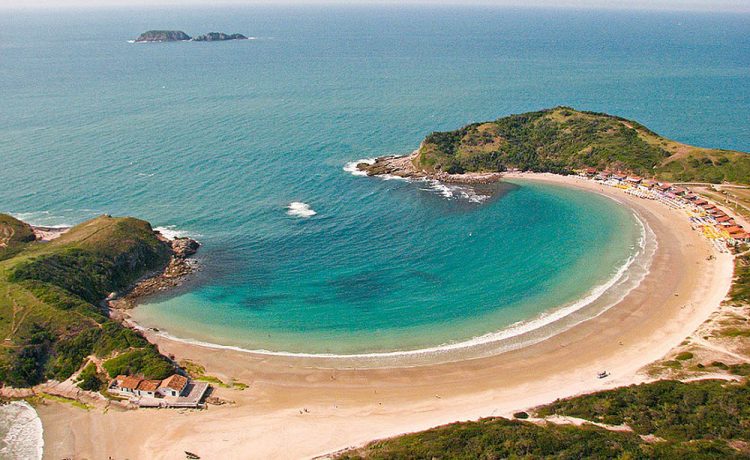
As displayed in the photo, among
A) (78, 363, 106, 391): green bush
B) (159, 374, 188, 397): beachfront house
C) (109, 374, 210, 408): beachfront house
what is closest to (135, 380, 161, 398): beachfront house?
(109, 374, 210, 408): beachfront house

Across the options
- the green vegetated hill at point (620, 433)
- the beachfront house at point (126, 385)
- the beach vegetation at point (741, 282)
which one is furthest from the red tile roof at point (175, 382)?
the beach vegetation at point (741, 282)

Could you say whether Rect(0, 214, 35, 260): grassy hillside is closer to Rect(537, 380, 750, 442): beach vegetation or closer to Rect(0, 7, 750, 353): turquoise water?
Rect(0, 7, 750, 353): turquoise water

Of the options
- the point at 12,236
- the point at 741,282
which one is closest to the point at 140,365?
the point at 12,236

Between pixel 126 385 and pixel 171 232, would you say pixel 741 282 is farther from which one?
pixel 171 232

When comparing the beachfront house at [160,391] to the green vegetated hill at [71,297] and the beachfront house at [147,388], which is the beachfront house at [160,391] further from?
the green vegetated hill at [71,297]

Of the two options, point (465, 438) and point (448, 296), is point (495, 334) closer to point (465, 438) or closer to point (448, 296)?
point (448, 296)

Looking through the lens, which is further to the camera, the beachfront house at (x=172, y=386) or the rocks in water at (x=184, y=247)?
the rocks in water at (x=184, y=247)
